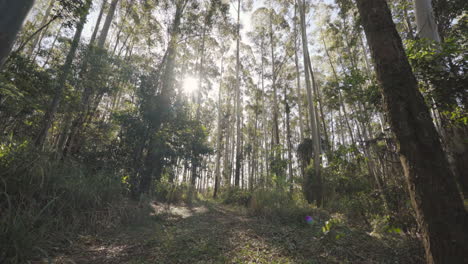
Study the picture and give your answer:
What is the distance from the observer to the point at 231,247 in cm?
→ 258

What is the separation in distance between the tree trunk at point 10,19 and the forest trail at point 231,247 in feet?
7.14

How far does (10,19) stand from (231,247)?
11.4ft

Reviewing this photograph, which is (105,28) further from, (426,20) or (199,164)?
(426,20)

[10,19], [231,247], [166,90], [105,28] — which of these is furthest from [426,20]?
[105,28]

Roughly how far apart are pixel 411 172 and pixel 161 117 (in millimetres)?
6382

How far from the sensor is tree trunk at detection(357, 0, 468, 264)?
4.02ft

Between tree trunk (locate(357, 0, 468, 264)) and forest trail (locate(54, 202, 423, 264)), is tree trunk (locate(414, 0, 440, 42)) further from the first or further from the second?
forest trail (locate(54, 202, 423, 264))

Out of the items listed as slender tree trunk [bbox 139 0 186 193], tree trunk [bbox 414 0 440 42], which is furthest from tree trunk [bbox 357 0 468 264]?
slender tree trunk [bbox 139 0 186 193]

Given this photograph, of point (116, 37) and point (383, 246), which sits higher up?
point (116, 37)

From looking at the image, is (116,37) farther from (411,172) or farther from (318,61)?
(411,172)

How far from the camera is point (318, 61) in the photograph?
15.4 m

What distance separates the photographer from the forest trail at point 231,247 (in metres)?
2.17

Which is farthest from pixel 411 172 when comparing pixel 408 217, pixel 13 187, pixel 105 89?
pixel 105 89

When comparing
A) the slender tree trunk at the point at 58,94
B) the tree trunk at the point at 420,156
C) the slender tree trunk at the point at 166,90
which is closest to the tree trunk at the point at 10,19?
the tree trunk at the point at 420,156
